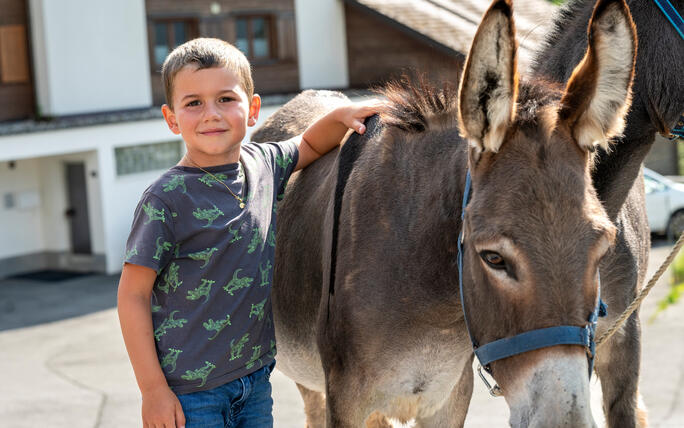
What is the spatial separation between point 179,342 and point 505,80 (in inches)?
51.1

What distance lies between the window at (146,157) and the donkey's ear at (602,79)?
15.1m

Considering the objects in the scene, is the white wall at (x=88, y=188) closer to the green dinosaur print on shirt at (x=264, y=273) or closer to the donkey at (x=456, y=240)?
the donkey at (x=456, y=240)

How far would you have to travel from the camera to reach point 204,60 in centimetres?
270

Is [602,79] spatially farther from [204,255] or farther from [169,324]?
[169,324]

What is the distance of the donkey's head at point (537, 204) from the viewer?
79.7 inches

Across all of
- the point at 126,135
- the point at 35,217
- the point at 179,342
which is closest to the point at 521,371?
the point at 179,342

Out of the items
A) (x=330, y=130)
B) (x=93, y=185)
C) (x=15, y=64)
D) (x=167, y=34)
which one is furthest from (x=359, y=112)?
(x=167, y=34)

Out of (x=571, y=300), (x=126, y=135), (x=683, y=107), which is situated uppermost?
(x=683, y=107)

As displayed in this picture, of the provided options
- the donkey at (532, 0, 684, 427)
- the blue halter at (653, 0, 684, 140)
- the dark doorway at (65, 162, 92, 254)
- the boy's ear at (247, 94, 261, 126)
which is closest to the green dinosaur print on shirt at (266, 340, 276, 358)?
the boy's ear at (247, 94, 261, 126)

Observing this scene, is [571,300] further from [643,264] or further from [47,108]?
[47,108]

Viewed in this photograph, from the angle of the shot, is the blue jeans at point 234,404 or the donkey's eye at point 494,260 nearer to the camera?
the donkey's eye at point 494,260

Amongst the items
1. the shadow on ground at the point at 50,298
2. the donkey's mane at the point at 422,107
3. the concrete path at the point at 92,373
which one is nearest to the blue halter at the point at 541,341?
the donkey's mane at the point at 422,107

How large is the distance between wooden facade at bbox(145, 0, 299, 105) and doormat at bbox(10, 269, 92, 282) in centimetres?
410

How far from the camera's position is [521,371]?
2.12 meters
